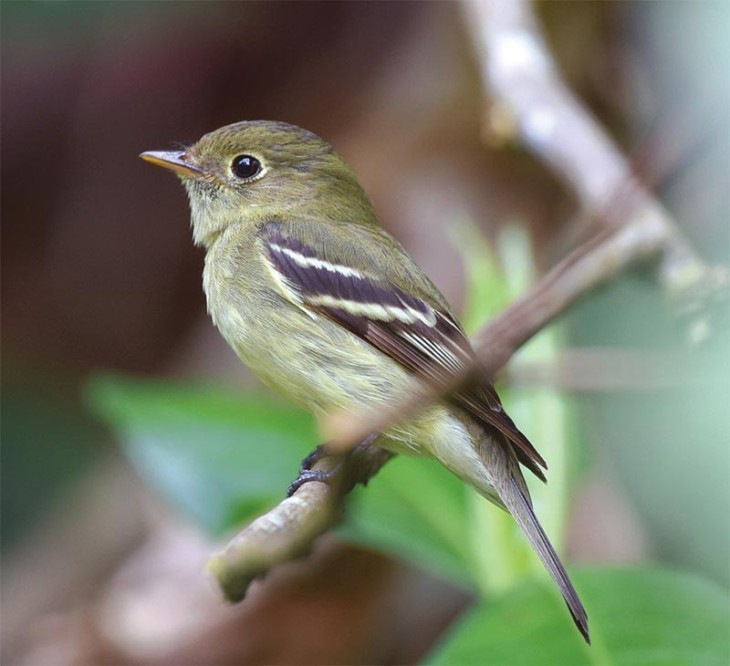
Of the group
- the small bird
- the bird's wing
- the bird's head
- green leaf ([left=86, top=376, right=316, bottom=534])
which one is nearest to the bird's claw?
the small bird

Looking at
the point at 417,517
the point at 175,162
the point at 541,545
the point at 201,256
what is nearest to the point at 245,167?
the point at 175,162

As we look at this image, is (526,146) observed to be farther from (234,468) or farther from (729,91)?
(729,91)

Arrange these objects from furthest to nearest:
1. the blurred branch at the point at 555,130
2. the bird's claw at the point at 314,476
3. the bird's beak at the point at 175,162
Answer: the bird's beak at the point at 175,162
the blurred branch at the point at 555,130
the bird's claw at the point at 314,476

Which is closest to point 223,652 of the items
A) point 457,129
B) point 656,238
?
point 656,238

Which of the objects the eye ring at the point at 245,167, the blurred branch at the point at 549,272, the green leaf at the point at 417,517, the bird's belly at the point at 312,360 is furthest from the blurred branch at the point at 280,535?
the eye ring at the point at 245,167

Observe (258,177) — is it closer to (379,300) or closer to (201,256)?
(379,300)

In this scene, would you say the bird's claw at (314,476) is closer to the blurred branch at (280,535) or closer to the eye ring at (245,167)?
the blurred branch at (280,535)
